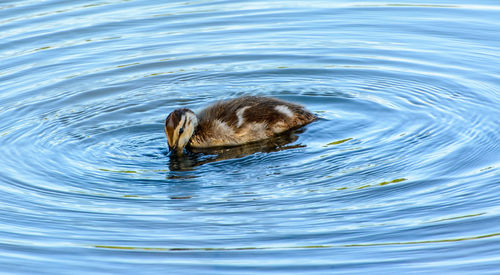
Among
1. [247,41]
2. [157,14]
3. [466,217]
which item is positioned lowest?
[466,217]

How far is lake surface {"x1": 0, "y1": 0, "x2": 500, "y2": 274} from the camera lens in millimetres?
6922

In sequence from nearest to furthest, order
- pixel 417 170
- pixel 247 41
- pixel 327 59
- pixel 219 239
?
pixel 219 239 < pixel 417 170 < pixel 327 59 < pixel 247 41

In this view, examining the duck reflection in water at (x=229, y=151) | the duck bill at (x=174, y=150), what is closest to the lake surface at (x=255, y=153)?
the duck reflection in water at (x=229, y=151)

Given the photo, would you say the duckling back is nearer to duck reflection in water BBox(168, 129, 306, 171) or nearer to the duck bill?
duck reflection in water BBox(168, 129, 306, 171)

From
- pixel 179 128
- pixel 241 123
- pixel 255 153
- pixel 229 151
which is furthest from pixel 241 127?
pixel 179 128

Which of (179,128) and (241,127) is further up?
(241,127)

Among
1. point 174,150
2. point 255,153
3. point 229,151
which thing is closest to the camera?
point 255,153

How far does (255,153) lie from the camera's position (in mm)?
9562

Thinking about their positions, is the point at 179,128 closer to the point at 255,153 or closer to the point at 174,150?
the point at 174,150

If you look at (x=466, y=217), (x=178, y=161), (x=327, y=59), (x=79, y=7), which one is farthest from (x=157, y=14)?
(x=466, y=217)

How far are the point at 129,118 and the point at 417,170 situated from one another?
3.94 metres

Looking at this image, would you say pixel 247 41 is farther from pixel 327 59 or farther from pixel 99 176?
pixel 99 176

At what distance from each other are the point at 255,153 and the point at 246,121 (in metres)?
0.59

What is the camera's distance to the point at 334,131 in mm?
9844
